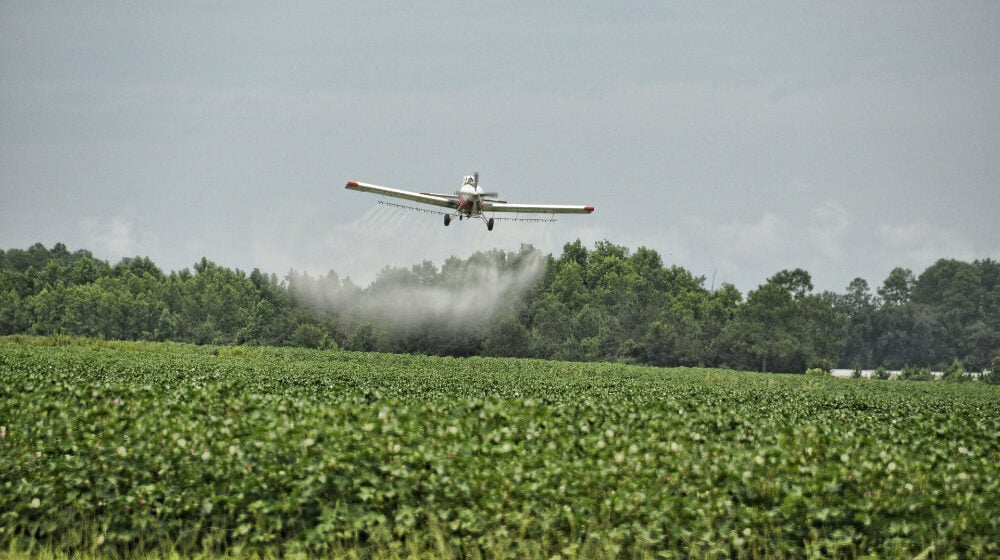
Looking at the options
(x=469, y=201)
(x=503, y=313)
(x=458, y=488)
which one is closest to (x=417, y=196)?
(x=469, y=201)

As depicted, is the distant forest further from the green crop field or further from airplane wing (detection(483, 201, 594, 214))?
the green crop field

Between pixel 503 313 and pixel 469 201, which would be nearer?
pixel 469 201

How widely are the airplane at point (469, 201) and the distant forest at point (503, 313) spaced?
1876 inches

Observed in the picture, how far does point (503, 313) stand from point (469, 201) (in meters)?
56.0

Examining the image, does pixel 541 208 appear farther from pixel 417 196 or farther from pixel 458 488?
pixel 458 488

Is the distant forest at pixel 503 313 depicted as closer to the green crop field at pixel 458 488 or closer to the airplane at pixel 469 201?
the airplane at pixel 469 201

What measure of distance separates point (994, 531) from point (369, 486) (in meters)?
7.23

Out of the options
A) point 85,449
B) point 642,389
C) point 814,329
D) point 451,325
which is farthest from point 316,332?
point 85,449

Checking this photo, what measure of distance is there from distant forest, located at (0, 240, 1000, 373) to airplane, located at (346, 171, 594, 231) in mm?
47655

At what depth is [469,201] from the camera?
151ft

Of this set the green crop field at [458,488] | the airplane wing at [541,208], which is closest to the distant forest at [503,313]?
the airplane wing at [541,208]

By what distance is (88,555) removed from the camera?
40.1ft

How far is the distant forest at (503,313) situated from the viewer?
334 feet

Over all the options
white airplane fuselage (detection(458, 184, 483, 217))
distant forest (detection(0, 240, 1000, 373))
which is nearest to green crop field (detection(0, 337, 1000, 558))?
white airplane fuselage (detection(458, 184, 483, 217))
